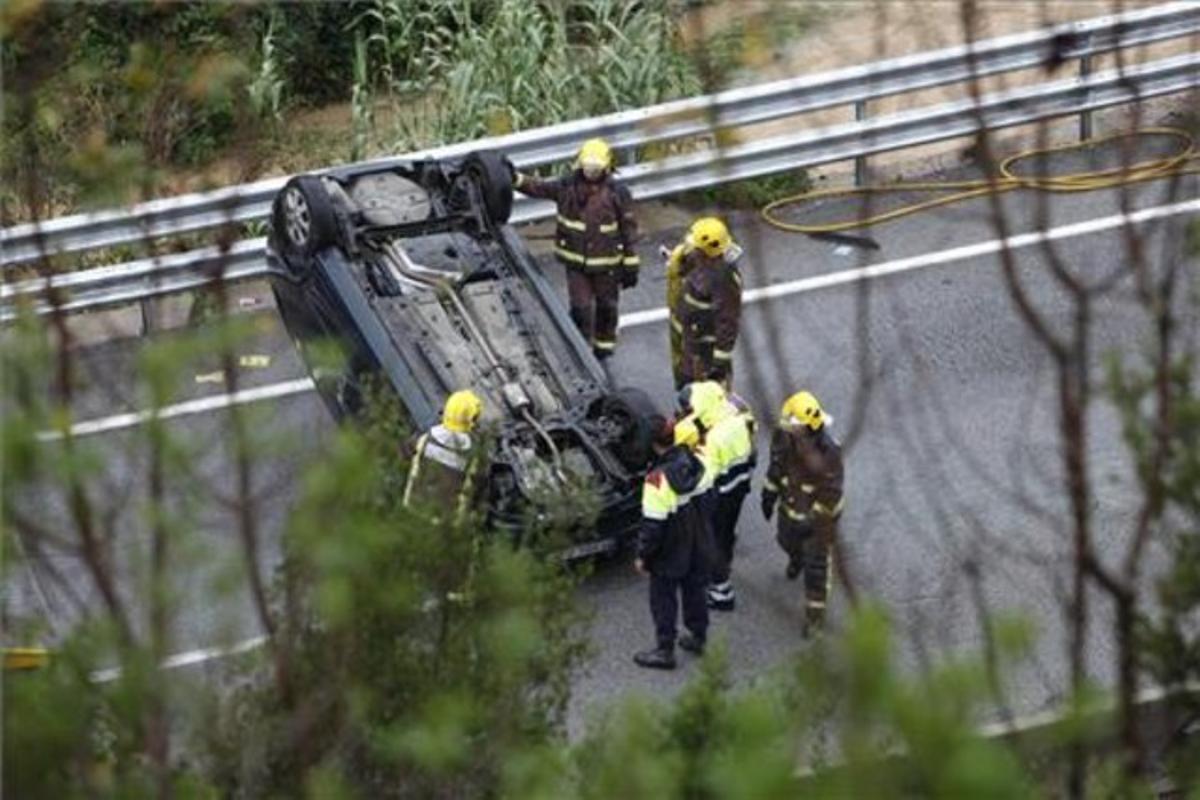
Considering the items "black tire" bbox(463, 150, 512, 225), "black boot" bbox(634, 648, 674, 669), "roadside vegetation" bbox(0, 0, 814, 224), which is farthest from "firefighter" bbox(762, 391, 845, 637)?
"roadside vegetation" bbox(0, 0, 814, 224)

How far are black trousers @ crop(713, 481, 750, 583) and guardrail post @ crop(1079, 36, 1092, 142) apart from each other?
4993mm

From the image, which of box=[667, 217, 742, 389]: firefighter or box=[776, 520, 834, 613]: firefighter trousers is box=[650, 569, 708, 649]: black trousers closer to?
box=[776, 520, 834, 613]: firefighter trousers

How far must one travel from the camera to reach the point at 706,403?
41.8 ft

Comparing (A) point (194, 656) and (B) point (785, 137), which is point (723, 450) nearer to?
(B) point (785, 137)

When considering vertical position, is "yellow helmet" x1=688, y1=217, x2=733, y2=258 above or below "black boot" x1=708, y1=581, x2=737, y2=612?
above

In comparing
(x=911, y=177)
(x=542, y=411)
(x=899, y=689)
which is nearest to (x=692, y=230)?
(x=542, y=411)

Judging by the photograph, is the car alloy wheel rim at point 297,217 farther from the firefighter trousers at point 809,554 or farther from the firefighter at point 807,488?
the firefighter trousers at point 809,554

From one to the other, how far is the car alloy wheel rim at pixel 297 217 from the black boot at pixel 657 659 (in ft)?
8.77

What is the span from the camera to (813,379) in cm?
1486

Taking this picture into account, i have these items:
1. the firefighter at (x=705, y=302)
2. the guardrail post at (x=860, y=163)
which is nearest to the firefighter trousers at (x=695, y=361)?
the firefighter at (x=705, y=302)

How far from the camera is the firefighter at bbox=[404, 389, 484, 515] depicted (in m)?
9.77

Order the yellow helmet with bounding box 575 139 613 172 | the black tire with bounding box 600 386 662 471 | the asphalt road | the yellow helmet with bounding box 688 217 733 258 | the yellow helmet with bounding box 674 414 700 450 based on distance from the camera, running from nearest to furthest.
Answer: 1. the asphalt road
2. the yellow helmet with bounding box 674 414 700 450
3. the black tire with bounding box 600 386 662 471
4. the yellow helmet with bounding box 688 217 733 258
5. the yellow helmet with bounding box 575 139 613 172

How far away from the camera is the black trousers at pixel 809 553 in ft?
41.5

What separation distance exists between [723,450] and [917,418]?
196cm
